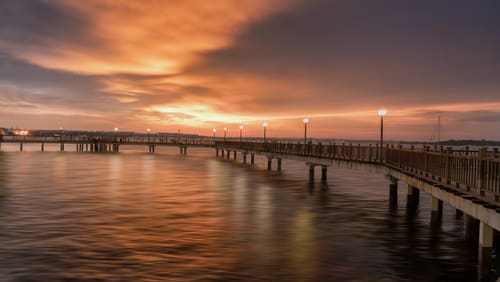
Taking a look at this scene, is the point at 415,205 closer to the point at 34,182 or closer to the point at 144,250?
the point at 144,250

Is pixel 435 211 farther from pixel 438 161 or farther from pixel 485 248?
pixel 485 248

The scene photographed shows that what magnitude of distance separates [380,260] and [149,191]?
24.1m

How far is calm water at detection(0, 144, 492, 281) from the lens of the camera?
15.4 m

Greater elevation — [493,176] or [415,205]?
[493,176]

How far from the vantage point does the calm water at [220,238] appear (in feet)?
50.4

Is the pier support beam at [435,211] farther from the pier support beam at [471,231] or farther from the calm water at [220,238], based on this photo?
the pier support beam at [471,231]

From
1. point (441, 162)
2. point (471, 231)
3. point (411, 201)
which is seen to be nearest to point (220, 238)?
point (441, 162)

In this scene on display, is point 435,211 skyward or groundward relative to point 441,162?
groundward

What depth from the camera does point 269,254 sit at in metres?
17.8

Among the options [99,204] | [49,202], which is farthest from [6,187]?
[99,204]

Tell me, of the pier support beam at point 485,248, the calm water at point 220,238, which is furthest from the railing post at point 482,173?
the calm water at point 220,238

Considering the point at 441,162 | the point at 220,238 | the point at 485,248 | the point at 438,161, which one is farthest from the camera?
the point at 438,161

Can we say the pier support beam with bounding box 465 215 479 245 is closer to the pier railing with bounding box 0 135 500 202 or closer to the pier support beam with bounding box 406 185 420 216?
the pier railing with bounding box 0 135 500 202

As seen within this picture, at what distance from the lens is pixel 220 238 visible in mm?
20703
